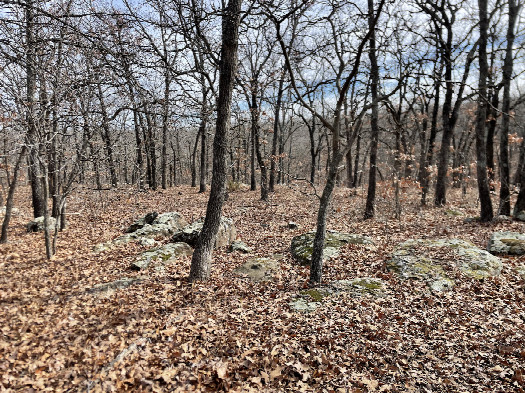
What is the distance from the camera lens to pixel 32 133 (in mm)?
7871

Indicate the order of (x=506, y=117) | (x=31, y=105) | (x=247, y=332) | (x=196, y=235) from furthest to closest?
1. (x=506, y=117)
2. (x=196, y=235)
3. (x=31, y=105)
4. (x=247, y=332)

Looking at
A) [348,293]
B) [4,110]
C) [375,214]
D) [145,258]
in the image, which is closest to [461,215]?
[375,214]

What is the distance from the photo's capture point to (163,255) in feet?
28.3

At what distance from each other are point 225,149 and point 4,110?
280 inches

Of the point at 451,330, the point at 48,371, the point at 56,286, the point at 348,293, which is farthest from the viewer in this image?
the point at 56,286

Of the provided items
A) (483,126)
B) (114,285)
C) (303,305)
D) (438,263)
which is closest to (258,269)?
(303,305)

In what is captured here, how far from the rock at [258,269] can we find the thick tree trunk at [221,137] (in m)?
1.16

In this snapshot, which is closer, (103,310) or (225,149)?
(103,310)

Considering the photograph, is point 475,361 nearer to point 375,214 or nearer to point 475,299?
point 475,299

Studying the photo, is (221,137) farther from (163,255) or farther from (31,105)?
(31,105)

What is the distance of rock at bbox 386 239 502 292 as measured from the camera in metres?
6.55

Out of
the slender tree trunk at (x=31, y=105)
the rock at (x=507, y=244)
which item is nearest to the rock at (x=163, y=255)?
the slender tree trunk at (x=31, y=105)

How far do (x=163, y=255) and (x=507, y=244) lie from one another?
9.83m

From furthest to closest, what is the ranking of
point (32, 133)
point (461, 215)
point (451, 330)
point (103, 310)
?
point (461, 215), point (32, 133), point (103, 310), point (451, 330)
